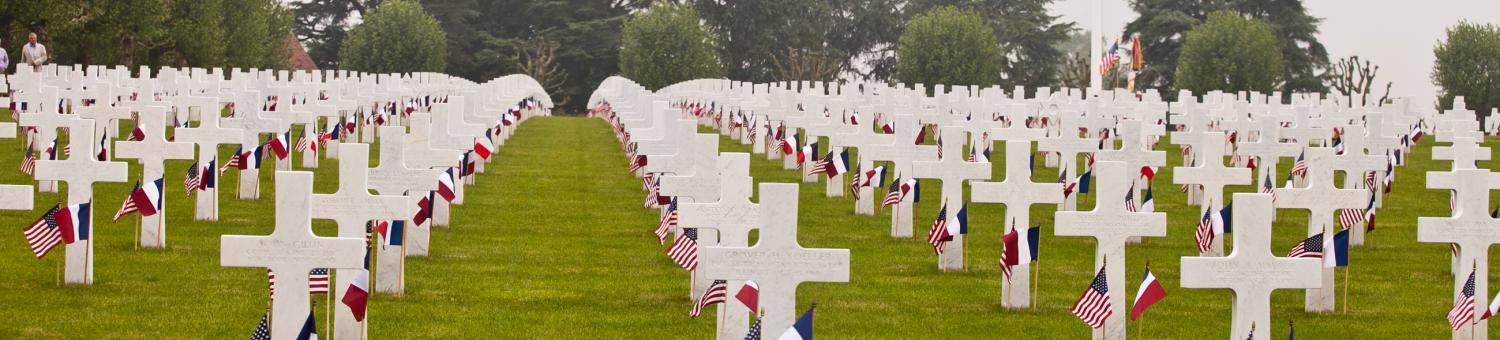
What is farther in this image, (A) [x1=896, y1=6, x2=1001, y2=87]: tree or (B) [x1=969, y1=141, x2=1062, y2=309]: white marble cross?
(A) [x1=896, y1=6, x2=1001, y2=87]: tree

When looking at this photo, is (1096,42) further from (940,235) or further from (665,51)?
(940,235)

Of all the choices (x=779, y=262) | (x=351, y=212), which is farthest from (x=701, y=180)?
(x=779, y=262)

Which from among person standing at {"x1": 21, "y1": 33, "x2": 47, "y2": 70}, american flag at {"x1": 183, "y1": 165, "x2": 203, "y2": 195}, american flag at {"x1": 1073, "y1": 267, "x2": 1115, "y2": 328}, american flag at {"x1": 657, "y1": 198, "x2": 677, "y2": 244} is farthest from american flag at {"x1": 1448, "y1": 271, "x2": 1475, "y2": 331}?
person standing at {"x1": 21, "y1": 33, "x2": 47, "y2": 70}

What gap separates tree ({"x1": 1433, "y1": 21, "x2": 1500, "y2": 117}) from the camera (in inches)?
2206

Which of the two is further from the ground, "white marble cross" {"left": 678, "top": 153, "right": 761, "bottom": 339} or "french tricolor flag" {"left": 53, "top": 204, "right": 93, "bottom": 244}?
"white marble cross" {"left": 678, "top": 153, "right": 761, "bottom": 339}

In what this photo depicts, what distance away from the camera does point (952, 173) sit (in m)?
15.6

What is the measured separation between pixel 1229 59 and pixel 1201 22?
17189 millimetres

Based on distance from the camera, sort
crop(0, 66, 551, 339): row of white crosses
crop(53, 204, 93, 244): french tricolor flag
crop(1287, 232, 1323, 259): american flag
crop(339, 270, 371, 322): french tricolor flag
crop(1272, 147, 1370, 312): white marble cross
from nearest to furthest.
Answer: crop(0, 66, 551, 339): row of white crosses < crop(339, 270, 371, 322): french tricolor flag < crop(1287, 232, 1323, 259): american flag < crop(53, 204, 93, 244): french tricolor flag < crop(1272, 147, 1370, 312): white marble cross

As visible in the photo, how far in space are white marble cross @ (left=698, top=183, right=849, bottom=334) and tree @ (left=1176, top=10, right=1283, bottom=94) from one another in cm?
4884

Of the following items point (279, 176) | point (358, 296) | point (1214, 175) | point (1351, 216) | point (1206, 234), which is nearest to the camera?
point (279, 176)

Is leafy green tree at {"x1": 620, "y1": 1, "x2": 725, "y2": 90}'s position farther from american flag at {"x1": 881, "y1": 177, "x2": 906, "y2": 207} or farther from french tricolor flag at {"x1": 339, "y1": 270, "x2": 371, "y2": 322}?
french tricolor flag at {"x1": 339, "y1": 270, "x2": 371, "y2": 322}

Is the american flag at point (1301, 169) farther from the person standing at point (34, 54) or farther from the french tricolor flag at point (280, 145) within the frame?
the person standing at point (34, 54)

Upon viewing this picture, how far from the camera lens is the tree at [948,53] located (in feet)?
207

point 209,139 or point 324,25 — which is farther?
point 324,25
